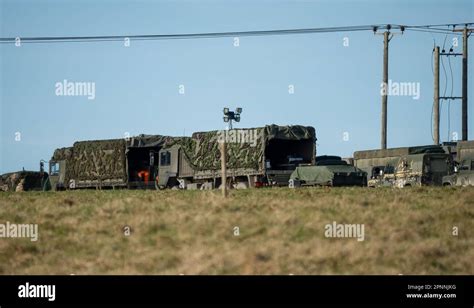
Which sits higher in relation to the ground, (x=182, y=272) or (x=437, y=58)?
(x=437, y=58)

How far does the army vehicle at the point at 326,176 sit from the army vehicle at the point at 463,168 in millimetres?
4049

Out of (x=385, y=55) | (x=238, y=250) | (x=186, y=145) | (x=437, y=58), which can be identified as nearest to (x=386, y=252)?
(x=238, y=250)

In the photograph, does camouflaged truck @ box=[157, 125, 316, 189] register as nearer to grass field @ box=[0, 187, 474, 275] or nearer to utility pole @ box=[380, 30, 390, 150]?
utility pole @ box=[380, 30, 390, 150]

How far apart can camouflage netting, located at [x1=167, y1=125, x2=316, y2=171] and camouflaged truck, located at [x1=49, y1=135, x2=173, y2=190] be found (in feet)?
12.3

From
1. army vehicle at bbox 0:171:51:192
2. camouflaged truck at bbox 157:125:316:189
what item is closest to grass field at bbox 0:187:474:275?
camouflaged truck at bbox 157:125:316:189

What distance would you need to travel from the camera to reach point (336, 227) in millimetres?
20125

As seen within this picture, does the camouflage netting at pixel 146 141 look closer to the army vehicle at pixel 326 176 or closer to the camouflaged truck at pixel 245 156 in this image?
the camouflaged truck at pixel 245 156

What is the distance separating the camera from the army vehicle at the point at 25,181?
6031 centimetres

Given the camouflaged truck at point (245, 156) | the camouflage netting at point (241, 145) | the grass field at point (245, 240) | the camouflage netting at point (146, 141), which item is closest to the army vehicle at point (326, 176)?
the camouflaged truck at point (245, 156)

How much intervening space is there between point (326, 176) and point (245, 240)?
24.6 metres

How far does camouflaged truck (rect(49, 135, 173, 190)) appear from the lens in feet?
176
